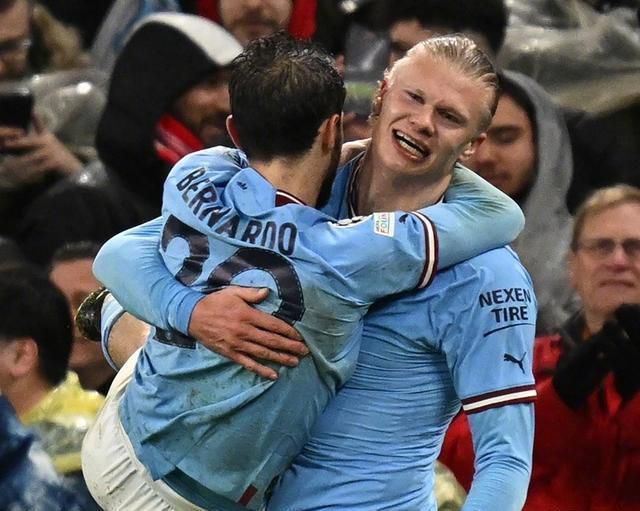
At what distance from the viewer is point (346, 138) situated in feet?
13.7

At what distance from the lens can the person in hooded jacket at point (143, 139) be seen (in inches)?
172

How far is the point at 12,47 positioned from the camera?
15.6 feet

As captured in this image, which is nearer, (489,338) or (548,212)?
(489,338)

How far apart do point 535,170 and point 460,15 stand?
445mm

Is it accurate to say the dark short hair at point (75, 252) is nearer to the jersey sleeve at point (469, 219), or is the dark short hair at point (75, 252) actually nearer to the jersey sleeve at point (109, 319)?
the jersey sleeve at point (109, 319)

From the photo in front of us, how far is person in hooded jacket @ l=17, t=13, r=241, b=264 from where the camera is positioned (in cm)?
438

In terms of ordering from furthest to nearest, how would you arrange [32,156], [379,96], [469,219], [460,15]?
[32,156], [460,15], [379,96], [469,219]

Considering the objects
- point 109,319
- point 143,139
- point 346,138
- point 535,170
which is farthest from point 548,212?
point 109,319

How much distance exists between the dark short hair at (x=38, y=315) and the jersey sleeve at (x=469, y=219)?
5.15 ft

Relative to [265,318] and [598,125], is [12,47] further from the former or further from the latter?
[265,318]

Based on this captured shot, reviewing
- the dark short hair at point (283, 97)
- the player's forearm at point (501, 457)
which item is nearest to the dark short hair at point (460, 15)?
the dark short hair at point (283, 97)

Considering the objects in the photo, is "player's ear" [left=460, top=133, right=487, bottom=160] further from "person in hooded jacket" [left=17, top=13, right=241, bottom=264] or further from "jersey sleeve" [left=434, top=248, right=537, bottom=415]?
"person in hooded jacket" [left=17, top=13, right=241, bottom=264]

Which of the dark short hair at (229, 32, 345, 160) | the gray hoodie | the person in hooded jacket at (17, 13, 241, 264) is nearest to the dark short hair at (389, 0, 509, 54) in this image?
the gray hoodie

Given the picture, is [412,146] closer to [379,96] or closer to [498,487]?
[379,96]
